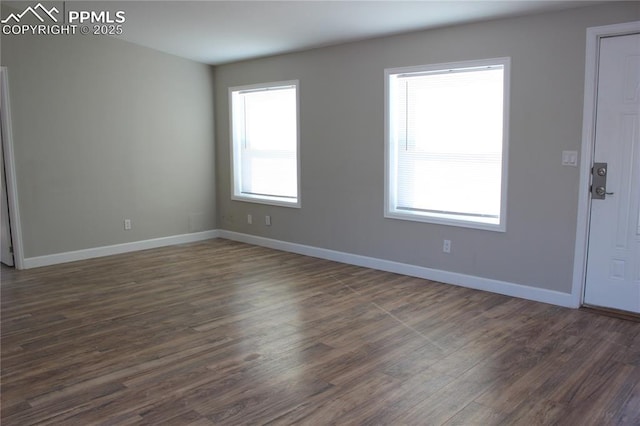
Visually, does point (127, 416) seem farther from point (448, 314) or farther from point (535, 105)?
point (535, 105)

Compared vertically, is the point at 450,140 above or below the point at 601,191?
above

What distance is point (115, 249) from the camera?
6.36 m

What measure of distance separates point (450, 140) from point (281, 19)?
2.00 metres

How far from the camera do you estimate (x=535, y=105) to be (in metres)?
4.26

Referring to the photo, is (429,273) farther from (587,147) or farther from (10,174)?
(10,174)

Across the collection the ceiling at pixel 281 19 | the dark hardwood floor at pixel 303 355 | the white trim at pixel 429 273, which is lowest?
the dark hardwood floor at pixel 303 355

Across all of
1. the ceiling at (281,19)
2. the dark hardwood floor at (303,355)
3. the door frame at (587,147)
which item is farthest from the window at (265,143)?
the door frame at (587,147)

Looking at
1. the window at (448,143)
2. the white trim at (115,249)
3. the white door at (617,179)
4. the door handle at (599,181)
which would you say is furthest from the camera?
the white trim at (115,249)

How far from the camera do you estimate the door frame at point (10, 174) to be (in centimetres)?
534

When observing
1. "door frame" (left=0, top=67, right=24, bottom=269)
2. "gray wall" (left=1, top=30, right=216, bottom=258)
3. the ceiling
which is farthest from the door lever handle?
"door frame" (left=0, top=67, right=24, bottom=269)

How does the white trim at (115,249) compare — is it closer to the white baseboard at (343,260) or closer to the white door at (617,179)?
the white baseboard at (343,260)

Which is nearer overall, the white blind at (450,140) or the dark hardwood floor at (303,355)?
the dark hardwood floor at (303,355)

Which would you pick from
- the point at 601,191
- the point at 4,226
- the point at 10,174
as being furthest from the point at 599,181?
the point at 4,226

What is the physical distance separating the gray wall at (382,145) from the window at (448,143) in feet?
0.33
